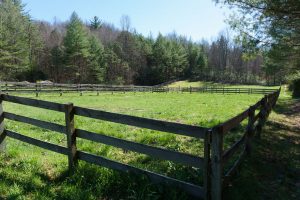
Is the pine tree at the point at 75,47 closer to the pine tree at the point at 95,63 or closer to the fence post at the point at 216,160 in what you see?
the pine tree at the point at 95,63

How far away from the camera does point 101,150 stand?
773cm

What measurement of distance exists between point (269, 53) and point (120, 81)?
209 ft

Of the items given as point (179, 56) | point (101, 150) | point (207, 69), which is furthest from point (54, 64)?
point (101, 150)

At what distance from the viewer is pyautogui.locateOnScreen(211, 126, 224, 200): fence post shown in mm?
4672

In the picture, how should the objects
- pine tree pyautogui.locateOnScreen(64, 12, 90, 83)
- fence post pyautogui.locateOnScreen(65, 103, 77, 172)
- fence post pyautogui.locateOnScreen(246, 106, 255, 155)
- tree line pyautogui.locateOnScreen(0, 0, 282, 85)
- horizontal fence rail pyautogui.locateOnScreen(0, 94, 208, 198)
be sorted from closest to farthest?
horizontal fence rail pyautogui.locateOnScreen(0, 94, 208, 198)
fence post pyautogui.locateOnScreen(65, 103, 77, 172)
fence post pyautogui.locateOnScreen(246, 106, 255, 155)
tree line pyautogui.locateOnScreen(0, 0, 282, 85)
pine tree pyautogui.locateOnScreen(64, 12, 90, 83)

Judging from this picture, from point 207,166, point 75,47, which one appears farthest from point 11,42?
point 207,166

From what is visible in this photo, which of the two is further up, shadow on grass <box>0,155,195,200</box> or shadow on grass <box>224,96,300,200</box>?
shadow on grass <box>0,155,195,200</box>

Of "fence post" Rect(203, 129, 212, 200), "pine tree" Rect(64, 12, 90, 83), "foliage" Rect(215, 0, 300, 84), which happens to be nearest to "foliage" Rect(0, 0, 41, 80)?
"pine tree" Rect(64, 12, 90, 83)

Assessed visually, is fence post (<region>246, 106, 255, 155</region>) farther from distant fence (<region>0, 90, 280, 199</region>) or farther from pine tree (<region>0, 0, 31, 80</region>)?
pine tree (<region>0, 0, 31, 80</region>)

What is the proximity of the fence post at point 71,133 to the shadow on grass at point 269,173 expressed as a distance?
9.42 feet

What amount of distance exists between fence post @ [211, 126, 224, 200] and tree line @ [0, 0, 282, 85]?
39.9m

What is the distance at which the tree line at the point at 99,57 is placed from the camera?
5594cm

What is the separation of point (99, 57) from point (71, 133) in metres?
69.8

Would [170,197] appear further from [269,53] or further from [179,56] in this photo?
[179,56]
